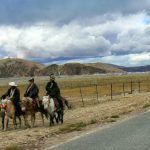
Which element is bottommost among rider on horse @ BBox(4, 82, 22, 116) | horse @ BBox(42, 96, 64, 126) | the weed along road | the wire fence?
the wire fence

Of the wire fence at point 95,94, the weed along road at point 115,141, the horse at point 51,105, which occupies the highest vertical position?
the horse at point 51,105

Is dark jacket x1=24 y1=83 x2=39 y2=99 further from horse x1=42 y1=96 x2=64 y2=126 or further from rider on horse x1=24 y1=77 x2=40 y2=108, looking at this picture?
horse x1=42 y1=96 x2=64 y2=126

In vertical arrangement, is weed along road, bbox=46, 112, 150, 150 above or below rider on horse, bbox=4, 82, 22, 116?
below

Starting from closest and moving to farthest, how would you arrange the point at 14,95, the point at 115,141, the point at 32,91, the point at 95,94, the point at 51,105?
the point at 115,141, the point at 14,95, the point at 32,91, the point at 51,105, the point at 95,94

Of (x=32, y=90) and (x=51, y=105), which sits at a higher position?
(x=32, y=90)

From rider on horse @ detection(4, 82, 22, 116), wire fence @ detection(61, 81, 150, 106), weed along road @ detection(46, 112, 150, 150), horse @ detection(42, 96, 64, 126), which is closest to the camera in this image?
weed along road @ detection(46, 112, 150, 150)

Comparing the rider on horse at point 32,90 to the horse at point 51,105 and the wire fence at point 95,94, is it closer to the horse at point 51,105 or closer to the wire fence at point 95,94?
the horse at point 51,105

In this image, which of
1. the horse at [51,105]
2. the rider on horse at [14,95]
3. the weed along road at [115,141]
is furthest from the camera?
the horse at [51,105]

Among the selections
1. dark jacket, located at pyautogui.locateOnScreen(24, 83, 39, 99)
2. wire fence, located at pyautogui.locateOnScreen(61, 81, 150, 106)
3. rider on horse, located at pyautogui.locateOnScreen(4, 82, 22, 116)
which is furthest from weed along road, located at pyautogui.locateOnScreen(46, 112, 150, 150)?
wire fence, located at pyautogui.locateOnScreen(61, 81, 150, 106)

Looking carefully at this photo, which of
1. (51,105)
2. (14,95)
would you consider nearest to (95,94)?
(51,105)

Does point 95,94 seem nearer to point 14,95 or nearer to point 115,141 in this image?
point 14,95

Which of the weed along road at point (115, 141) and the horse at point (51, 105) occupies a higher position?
the horse at point (51, 105)

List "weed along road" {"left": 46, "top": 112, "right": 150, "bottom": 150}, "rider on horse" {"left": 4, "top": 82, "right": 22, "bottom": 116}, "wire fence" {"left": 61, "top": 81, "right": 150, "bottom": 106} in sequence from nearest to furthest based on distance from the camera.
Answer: "weed along road" {"left": 46, "top": 112, "right": 150, "bottom": 150} → "rider on horse" {"left": 4, "top": 82, "right": 22, "bottom": 116} → "wire fence" {"left": 61, "top": 81, "right": 150, "bottom": 106}

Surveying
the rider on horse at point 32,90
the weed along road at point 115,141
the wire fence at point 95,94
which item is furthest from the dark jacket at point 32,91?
the wire fence at point 95,94
